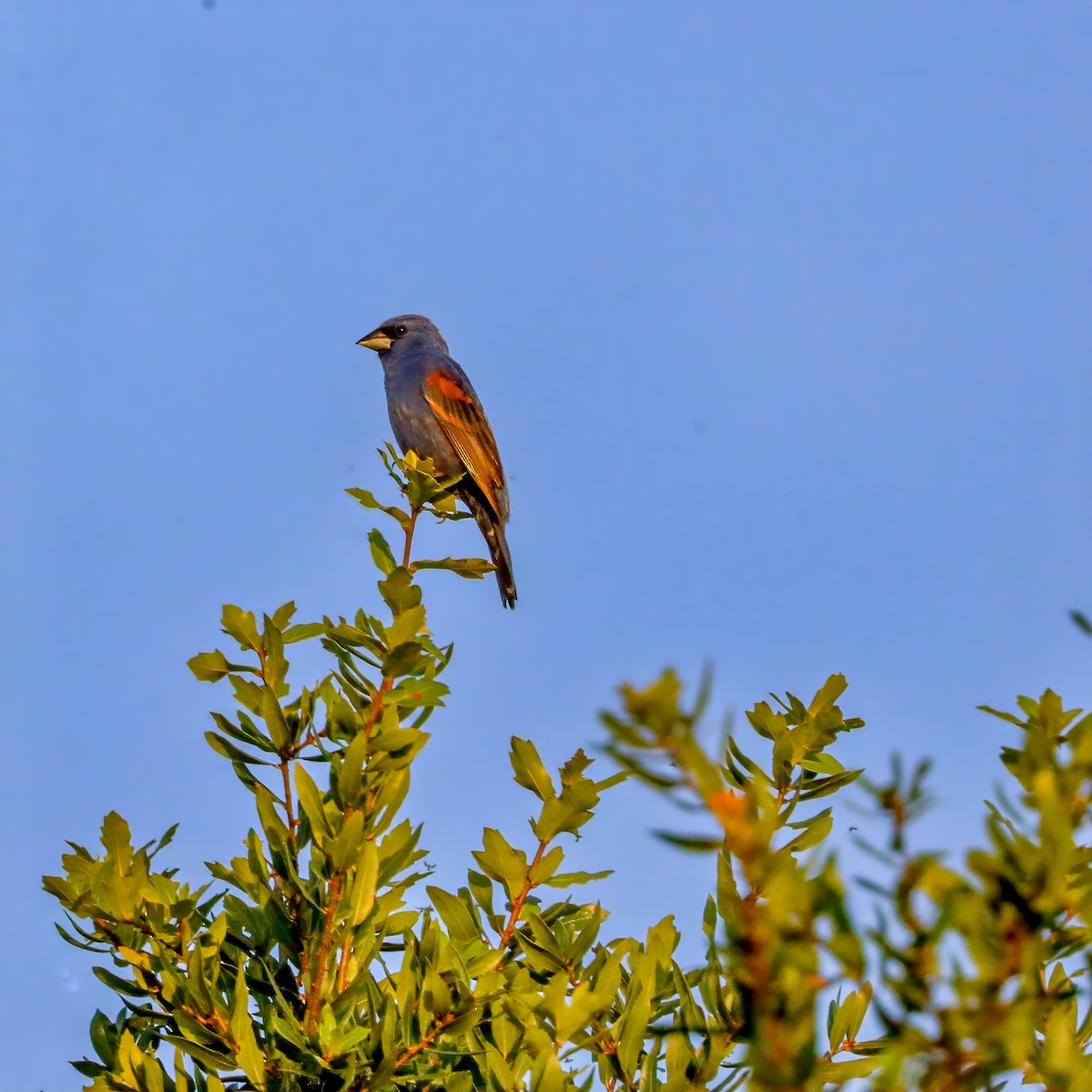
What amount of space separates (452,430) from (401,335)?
137 centimetres

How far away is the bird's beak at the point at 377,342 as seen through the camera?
1032 cm

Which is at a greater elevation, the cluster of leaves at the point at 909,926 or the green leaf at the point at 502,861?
the green leaf at the point at 502,861

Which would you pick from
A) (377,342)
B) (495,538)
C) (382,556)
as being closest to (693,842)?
(382,556)

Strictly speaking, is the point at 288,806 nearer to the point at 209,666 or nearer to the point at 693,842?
the point at 209,666

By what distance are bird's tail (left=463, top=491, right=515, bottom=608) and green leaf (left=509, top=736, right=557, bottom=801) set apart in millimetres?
5586

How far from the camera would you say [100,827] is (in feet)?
10.1

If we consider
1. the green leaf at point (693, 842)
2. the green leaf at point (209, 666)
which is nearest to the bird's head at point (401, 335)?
the green leaf at point (209, 666)

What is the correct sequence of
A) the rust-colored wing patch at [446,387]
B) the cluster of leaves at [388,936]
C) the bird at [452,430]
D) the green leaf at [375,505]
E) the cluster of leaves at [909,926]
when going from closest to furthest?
the cluster of leaves at [909,926] < the cluster of leaves at [388,936] < the green leaf at [375,505] < the bird at [452,430] < the rust-colored wing patch at [446,387]

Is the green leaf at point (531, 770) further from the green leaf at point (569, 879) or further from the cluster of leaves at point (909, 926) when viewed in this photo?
the cluster of leaves at point (909, 926)

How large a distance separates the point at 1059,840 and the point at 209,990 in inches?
79.9

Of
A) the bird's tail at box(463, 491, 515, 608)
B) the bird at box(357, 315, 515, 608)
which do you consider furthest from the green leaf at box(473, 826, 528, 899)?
the bird at box(357, 315, 515, 608)

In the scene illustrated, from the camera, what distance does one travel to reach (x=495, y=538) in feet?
29.8

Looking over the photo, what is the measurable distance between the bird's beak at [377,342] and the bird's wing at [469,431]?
836 mm

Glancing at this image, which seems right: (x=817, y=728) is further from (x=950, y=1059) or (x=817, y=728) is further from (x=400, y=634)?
(x=950, y=1059)
